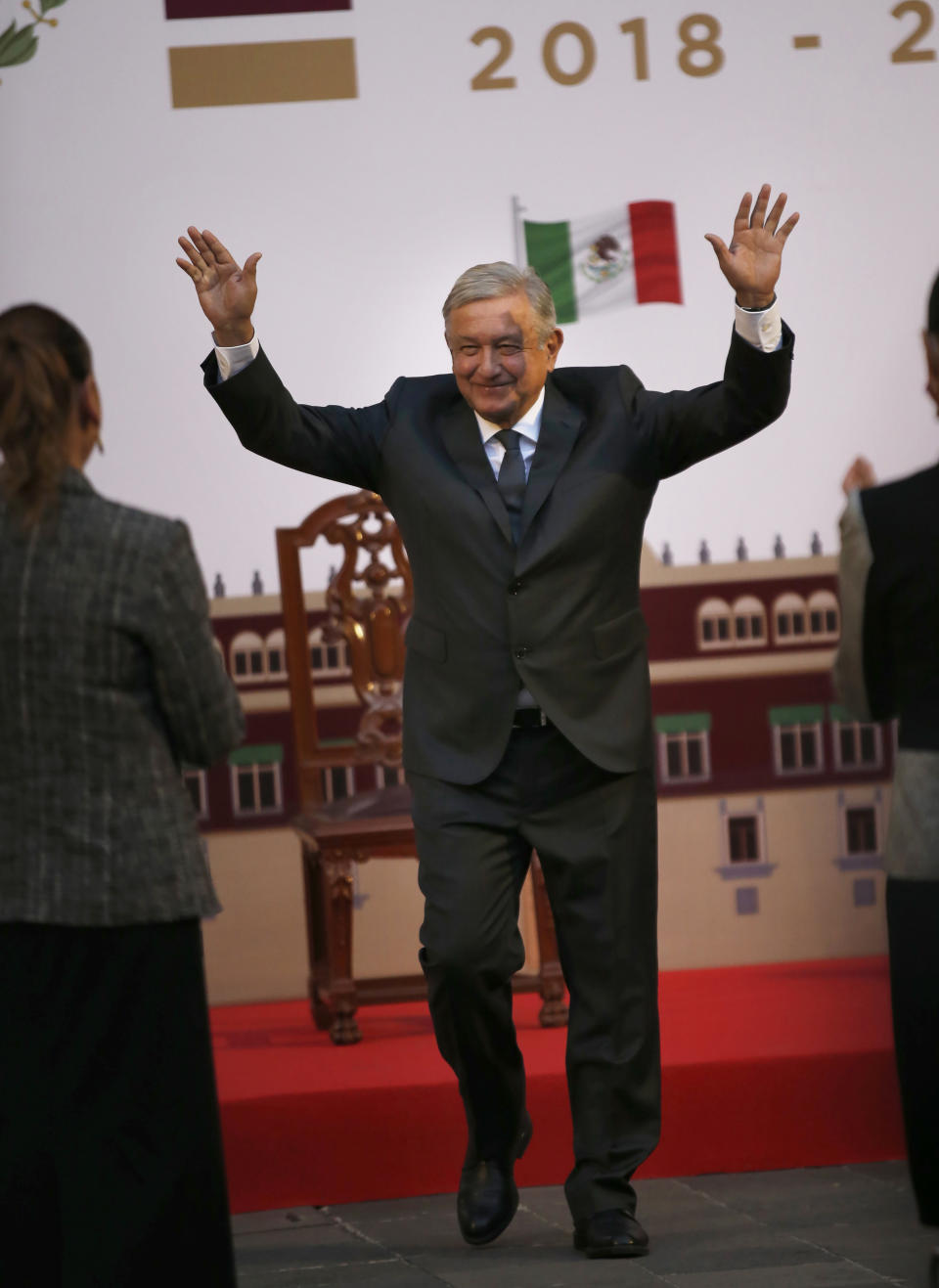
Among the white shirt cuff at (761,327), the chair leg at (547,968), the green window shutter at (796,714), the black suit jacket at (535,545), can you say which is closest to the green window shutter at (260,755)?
the chair leg at (547,968)

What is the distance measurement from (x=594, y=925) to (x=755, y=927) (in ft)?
5.83

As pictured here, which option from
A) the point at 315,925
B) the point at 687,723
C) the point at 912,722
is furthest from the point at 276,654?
the point at 912,722

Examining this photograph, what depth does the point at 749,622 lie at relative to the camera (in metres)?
4.62

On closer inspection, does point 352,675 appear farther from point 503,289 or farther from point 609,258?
point 503,289

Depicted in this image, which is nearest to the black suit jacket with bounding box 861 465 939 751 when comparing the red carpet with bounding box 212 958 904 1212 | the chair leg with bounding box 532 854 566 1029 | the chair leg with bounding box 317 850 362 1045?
the red carpet with bounding box 212 958 904 1212

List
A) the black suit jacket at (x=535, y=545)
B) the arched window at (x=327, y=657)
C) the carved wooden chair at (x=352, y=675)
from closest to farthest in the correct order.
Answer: the black suit jacket at (x=535, y=545) → the carved wooden chair at (x=352, y=675) → the arched window at (x=327, y=657)

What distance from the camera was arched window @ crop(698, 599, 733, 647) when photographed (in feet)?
15.1

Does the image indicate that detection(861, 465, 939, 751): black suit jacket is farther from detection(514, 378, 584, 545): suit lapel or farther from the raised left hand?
detection(514, 378, 584, 545): suit lapel

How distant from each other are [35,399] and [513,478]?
3.53ft

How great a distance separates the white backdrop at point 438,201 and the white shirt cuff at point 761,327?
1.69m

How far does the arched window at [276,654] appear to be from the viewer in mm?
4543

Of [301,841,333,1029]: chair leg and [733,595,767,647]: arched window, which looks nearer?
[301,841,333,1029]: chair leg

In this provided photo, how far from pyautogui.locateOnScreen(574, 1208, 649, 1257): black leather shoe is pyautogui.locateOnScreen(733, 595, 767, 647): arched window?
2.00 meters

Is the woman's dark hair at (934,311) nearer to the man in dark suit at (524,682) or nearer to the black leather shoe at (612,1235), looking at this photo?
the man in dark suit at (524,682)
